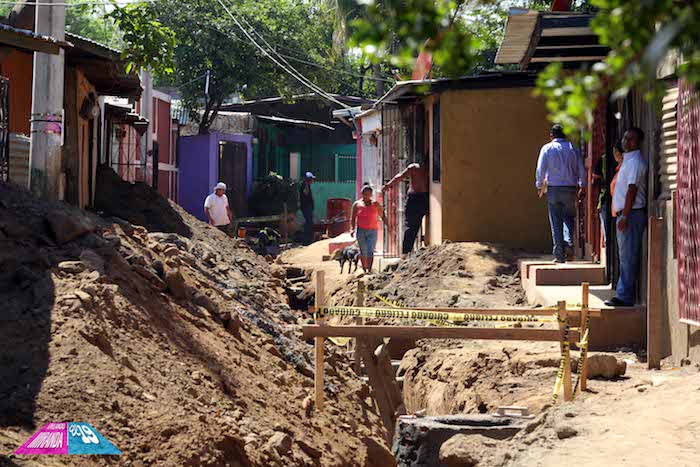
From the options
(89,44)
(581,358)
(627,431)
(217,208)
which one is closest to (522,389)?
(581,358)

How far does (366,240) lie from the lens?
18.4 metres

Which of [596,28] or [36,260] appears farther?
[36,260]

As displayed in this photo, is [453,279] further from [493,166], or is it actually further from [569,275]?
[493,166]

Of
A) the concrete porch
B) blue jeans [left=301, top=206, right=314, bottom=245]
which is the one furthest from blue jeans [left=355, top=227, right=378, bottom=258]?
blue jeans [left=301, top=206, right=314, bottom=245]

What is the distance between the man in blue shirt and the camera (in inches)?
498

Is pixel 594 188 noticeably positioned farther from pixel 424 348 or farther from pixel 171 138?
pixel 171 138

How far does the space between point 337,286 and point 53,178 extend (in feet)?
26.7

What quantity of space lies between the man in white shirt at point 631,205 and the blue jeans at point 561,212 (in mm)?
2375

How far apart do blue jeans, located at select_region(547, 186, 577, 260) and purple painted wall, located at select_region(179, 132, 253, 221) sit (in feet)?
79.1

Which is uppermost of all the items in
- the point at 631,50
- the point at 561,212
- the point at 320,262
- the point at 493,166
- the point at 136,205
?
the point at 493,166

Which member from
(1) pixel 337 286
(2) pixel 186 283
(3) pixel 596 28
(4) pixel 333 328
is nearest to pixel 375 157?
(1) pixel 337 286

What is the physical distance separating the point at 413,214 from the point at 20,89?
708 centimetres

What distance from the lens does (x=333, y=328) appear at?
8.84m

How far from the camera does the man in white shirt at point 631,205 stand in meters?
9.98
